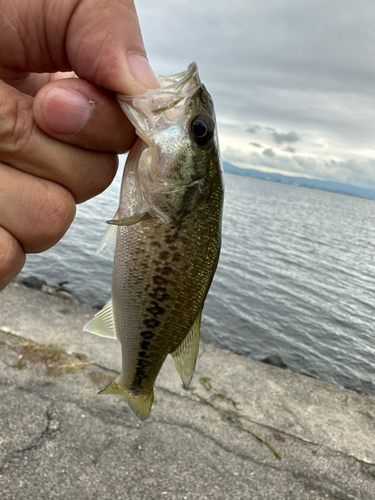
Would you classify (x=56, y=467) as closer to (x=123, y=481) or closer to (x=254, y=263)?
(x=123, y=481)

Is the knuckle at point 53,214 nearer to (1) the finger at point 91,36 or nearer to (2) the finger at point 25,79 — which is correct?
(1) the finger at point 91,36

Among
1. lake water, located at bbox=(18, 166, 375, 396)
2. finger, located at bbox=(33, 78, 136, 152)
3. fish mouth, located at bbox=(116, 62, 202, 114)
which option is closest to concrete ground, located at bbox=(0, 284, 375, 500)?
finger, located at bbox=(33, 78, 136, 152)

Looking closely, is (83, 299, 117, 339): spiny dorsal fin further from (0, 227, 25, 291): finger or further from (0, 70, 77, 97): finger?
(0, 70, 77, 97): finger

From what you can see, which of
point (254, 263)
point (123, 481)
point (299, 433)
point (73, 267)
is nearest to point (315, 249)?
point (254, 263)

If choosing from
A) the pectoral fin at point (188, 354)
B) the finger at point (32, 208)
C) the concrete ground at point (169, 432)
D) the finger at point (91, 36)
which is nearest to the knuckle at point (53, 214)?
the finger at point (32, 208)

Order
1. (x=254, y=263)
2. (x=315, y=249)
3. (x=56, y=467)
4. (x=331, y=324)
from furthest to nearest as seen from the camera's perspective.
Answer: (x=315, y=249), (x=254, y=263), (x=331, y=324), (x=56, y=467)

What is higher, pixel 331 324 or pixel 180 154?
pixel 180 154

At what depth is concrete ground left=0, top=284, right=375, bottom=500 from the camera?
405 centimetres

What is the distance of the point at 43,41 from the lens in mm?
1968

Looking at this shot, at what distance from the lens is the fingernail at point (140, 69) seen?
1.79m

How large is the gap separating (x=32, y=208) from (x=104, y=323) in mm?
928

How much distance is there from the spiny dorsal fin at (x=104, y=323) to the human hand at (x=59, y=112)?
0.61 metres

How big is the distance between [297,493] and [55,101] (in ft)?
15.0

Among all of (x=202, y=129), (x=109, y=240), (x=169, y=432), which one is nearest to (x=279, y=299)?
(x=169, y=432)
